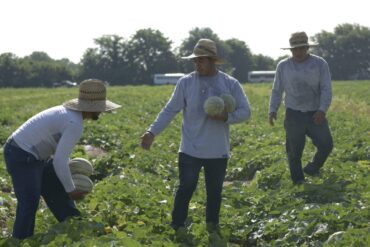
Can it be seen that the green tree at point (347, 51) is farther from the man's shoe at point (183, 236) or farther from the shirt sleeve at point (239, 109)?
the man's shoe at point (183, 236)

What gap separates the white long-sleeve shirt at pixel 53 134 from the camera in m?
4.55

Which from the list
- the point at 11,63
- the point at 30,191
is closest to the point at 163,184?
the point at 30,191

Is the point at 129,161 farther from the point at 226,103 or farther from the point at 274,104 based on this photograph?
the point at 226,103

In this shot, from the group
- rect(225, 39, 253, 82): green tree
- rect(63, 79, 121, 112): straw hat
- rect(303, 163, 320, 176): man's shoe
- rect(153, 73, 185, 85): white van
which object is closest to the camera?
rect(63, 79, 121, 112): straw hat

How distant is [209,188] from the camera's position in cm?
557

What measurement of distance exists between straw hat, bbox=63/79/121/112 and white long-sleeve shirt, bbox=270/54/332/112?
312 centimetres

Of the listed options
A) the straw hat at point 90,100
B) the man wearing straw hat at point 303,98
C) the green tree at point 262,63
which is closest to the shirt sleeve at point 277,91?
the man wearing straw hat at point 303,98

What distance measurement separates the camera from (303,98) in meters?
7.24

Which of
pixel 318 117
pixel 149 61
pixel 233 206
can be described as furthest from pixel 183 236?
pixel 149 61

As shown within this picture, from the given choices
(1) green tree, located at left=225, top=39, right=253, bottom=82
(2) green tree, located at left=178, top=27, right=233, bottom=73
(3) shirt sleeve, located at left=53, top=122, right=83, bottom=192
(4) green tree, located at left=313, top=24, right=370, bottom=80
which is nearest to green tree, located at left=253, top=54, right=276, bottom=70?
(1) green tree, located at left=225, top=39, right=253, bottom=82

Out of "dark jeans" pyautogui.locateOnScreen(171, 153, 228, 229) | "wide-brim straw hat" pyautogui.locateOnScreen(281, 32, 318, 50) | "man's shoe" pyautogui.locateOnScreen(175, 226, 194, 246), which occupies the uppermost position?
"wide-brim straw hat" pyautogui.locateOnScreen(281, 32, 318, 50)

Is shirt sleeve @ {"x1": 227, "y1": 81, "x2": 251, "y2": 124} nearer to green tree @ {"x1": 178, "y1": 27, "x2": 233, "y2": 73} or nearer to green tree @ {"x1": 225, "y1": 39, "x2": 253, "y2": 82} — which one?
green tree @ {"x1": 178, "y1": 27, "x2": 233, "y2": 73}

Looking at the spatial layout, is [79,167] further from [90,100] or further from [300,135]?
[300,135]

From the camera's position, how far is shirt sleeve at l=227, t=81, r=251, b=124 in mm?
5371
